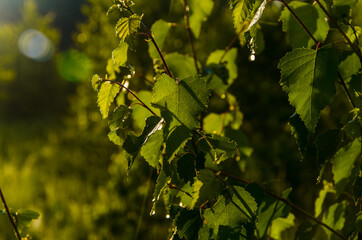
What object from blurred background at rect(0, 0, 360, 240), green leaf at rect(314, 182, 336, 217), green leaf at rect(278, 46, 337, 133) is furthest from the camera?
blurred background at rect(0, 0, 360, 240)

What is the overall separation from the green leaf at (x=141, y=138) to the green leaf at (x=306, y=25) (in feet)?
1.21

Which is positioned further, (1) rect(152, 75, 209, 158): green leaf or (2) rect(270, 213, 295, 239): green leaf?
(2) rect(270, 213, 295, 239): green leaf

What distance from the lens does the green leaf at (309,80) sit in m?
0.70

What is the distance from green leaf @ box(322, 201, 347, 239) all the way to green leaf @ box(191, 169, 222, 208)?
0.47m

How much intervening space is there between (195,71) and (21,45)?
85.9ft

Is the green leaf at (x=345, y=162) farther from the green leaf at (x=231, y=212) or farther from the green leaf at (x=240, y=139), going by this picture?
the green leaf at (x=240, y=139)

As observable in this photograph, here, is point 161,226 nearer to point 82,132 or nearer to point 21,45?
point 82,132

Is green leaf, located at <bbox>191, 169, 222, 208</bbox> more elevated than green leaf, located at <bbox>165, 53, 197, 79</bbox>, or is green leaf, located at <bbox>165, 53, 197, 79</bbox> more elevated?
green leaf, located at <bbox>165, 53, 197, 79</bbox>

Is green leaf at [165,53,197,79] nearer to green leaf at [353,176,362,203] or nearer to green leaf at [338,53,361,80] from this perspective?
green leaf at [338,53,361,80]

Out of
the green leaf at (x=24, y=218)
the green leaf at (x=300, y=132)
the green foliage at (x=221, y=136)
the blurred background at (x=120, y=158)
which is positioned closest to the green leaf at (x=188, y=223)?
the green foliage at (x=221, y=136)

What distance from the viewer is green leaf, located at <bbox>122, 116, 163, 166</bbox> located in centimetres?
75

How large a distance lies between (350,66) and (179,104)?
45 centimetres

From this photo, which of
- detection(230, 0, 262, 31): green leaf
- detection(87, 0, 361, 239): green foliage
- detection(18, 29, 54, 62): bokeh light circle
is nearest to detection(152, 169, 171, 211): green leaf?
detection(87, 0, 361, 239): green foliage

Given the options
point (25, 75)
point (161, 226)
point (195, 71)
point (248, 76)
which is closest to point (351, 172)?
point (195, 71)
